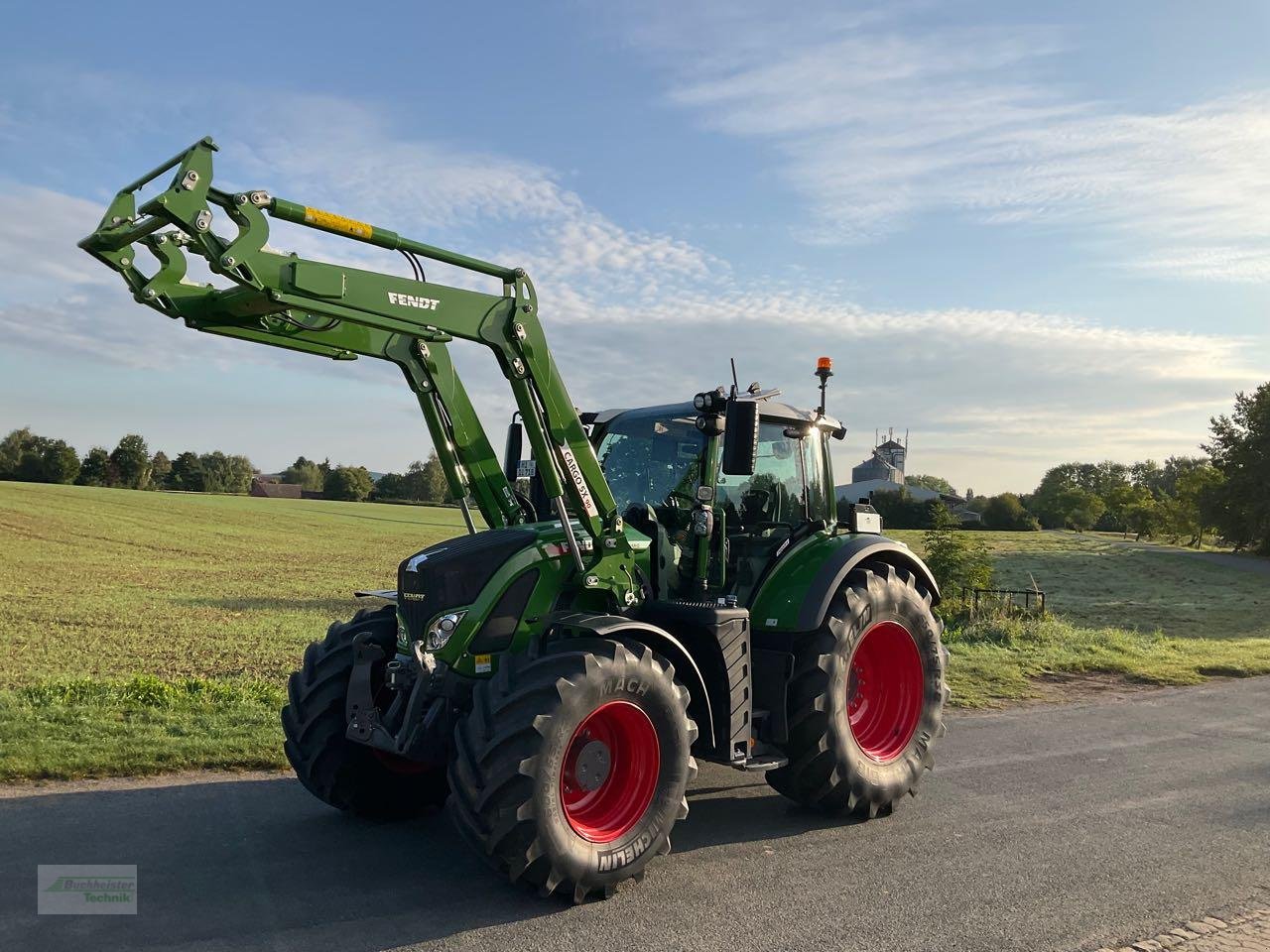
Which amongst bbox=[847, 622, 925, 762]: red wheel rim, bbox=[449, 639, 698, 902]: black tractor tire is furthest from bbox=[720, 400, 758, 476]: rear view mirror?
bbox=[847, 622, 925, 762]: red wheel rim

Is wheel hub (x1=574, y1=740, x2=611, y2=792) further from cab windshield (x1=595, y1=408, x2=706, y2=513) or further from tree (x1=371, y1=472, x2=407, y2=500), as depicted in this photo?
tree (x1=371, y1=472, x2=407, y2=500)

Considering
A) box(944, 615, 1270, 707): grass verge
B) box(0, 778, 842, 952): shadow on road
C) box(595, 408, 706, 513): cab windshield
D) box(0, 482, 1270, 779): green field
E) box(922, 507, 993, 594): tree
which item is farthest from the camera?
box(922, 507, 993, 594): tree

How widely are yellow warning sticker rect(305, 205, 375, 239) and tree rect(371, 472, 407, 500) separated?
90.6 m

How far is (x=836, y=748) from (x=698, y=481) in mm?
1789

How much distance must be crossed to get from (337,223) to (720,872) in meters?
3.74

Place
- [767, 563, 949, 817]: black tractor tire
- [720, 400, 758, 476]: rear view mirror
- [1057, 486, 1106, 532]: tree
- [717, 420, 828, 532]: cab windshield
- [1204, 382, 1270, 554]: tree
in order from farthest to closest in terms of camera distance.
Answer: [1057, 486, 1106, 532]: tree < [1204, 382, 1270, 554]: tree < [717, 420, 828, 532]: cab windshield < [767, 563, 949, 817]: black tractor tire < [720, 400, 758, 476]: rear view mirror

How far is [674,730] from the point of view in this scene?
4918mm

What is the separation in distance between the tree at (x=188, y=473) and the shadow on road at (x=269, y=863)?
298 feet

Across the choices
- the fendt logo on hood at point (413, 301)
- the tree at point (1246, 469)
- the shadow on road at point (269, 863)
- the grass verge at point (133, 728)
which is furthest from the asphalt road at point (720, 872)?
the tree at point (1246, 469)

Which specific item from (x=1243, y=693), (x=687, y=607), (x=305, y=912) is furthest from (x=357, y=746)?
(x=1243, y=693)

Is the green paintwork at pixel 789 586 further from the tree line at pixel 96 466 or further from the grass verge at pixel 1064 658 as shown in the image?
the tree line at pixel 96 466

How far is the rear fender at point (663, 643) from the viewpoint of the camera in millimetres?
4883

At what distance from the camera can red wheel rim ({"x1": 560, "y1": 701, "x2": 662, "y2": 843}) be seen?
4.80 m

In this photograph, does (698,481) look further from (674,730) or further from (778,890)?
(778,890)
